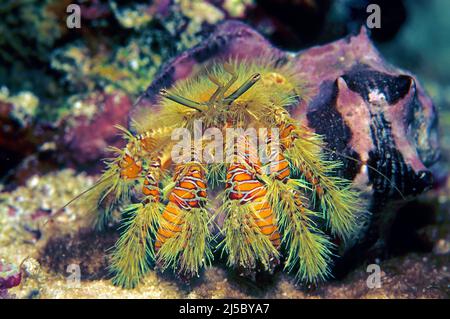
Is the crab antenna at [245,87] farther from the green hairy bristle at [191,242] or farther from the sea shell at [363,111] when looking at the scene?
the green hairy bristle at [191,242]

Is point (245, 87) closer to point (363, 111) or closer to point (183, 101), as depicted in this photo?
point (183, 101)

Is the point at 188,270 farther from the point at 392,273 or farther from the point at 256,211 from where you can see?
the point at 392,273

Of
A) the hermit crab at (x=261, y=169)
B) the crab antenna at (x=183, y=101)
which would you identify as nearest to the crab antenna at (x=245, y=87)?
the hermit crab at (x=261, y=169)

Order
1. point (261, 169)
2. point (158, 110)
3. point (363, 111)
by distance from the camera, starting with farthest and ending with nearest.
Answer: point (158, 110) < point (363, 111) < point (261, 169)

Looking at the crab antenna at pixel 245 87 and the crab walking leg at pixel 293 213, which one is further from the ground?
the crab antenna at pixel 245 87

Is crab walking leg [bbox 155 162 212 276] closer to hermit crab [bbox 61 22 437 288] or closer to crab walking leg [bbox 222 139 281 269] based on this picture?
hermit crab [bbox 61 22 437 288]

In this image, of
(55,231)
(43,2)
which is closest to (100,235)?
(55,231)

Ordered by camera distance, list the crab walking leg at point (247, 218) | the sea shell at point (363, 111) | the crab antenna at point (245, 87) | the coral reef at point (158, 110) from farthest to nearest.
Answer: the coral reef at point (158, 110) < the sea shell at point (363, 111) < the crab antenna at point (245, 87) < the crab walking leg at point (247, 218)

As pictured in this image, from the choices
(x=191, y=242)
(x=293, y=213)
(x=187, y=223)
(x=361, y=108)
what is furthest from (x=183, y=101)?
(x=361, y=108)
